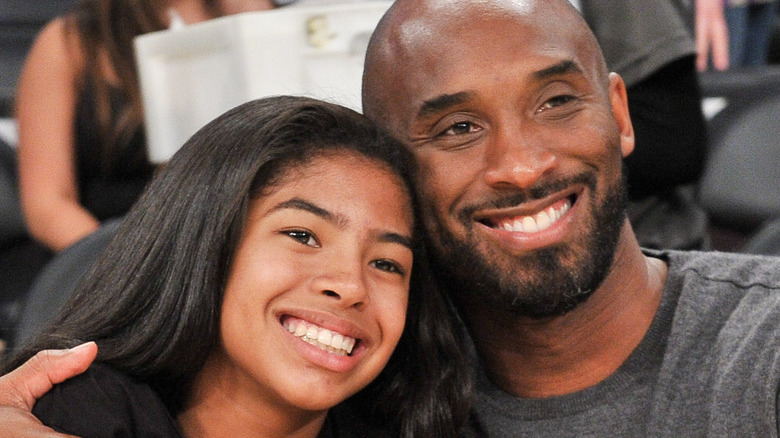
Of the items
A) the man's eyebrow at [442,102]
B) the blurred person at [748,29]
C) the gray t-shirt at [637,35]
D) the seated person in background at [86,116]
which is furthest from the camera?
the blurred person at [748,29]

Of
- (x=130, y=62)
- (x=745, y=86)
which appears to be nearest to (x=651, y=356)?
(x=130, y=62)

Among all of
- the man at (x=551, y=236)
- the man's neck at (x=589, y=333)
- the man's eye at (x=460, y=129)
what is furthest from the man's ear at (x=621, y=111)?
the man's eye at (x=460, y=129)

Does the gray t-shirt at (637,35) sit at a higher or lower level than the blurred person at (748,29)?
higher

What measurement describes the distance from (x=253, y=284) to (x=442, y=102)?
366mm

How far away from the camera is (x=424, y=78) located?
1.59 metres

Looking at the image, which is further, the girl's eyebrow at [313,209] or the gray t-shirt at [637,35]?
the gray t-shirt at [637,35]

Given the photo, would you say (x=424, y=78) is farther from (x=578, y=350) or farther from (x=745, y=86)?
(x=745, y=86)

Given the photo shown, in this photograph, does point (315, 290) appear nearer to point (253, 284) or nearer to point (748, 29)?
point (253, 284)

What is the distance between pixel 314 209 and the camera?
1.49 m

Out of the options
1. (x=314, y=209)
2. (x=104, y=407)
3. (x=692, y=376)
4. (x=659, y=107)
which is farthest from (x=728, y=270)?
(x=104, y=407)

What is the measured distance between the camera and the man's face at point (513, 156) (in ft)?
5.05

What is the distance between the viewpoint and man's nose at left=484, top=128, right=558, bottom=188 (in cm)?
150

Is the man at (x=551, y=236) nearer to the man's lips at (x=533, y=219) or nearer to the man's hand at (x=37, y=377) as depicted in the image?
the man's lips at (x=533, y=219)

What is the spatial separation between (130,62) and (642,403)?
5.33ft
